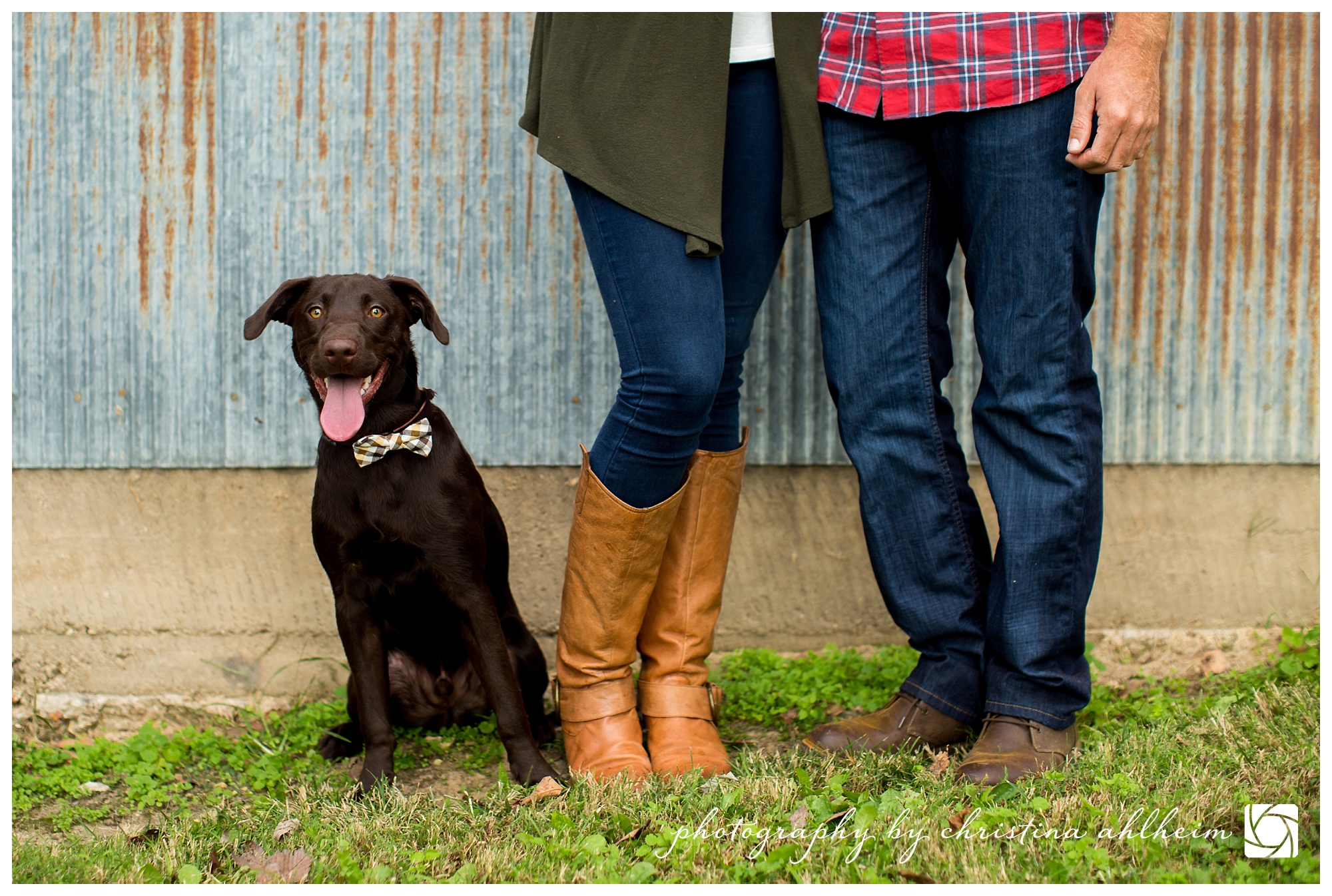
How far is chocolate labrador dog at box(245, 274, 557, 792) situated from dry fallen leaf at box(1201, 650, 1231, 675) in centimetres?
214

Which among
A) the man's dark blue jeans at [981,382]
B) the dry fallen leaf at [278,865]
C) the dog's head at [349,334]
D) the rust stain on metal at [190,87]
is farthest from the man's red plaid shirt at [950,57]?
the rust stain on metal at [190,87]

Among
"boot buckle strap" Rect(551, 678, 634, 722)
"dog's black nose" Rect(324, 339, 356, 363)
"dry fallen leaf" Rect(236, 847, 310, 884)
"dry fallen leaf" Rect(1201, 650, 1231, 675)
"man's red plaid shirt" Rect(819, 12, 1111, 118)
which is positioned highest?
"man's red plaid shirt" Rect(819, 12, 1111, 118)

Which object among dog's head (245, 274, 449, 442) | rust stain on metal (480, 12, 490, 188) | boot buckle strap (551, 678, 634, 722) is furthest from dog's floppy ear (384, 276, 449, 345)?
boot buckle strap (551, 678, 634, 722)

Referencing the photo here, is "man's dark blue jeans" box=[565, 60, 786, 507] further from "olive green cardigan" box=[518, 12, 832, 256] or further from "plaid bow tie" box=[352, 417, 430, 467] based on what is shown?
"plaid bow tie" box=[352, 417, 430, 467]

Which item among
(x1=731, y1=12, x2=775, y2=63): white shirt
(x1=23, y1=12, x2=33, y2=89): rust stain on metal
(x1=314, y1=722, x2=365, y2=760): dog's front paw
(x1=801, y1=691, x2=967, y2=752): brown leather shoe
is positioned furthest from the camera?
(x1=23, y1=12, x2=33, y2=89): rust stain on metal

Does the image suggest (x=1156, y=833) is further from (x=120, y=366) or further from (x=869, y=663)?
(x=120, y=366)

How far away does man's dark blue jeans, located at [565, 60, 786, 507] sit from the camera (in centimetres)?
206

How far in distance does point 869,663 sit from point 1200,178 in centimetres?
188

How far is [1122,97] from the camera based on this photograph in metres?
1.92

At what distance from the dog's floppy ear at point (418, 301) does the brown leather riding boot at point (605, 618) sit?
1.59 feet

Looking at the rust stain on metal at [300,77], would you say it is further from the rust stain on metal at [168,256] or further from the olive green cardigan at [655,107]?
the olive green cardigan at [655,107]

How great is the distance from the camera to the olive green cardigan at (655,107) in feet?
6.69

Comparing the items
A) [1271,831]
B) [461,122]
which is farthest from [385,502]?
[1271,831]
